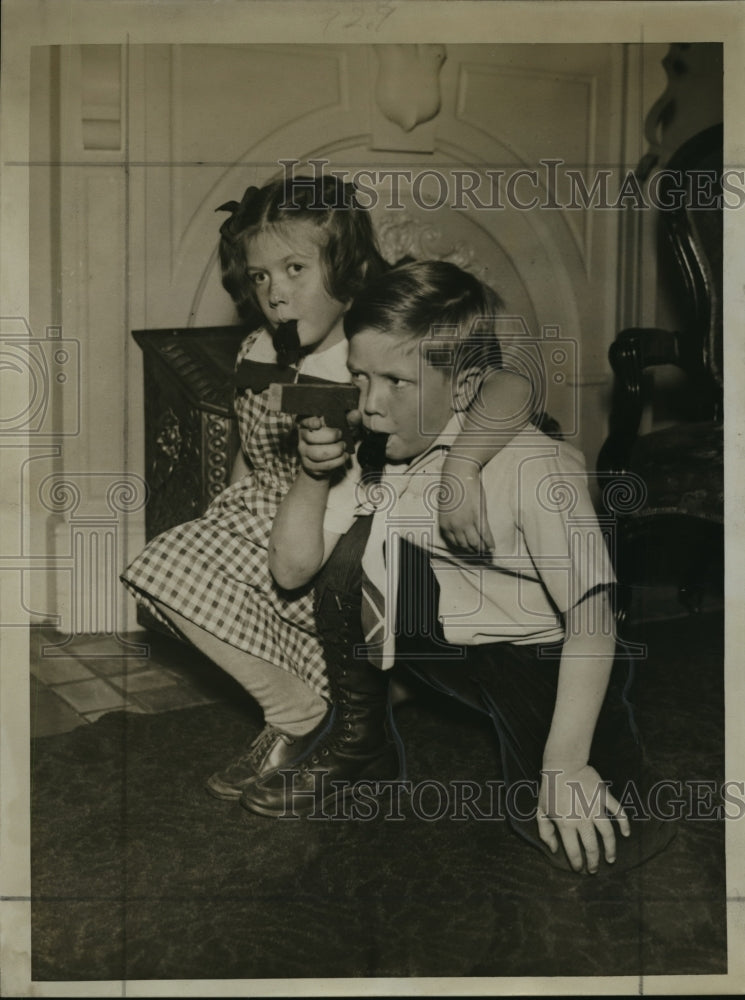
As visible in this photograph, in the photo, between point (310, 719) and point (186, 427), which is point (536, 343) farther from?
point (310, 719)

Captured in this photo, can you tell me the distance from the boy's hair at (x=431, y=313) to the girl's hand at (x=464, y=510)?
0.17 metres

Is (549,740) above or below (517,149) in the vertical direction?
below

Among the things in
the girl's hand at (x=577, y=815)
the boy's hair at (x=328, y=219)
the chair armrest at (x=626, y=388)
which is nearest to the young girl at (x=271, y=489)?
the boy's hair at (x=328, y=219)

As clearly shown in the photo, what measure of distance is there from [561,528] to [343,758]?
1.81 feet

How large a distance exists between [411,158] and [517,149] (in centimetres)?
18

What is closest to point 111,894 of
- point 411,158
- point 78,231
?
point 78,231

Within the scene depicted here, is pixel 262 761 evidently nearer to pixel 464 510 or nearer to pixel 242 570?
pixel 242 570

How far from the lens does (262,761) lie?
162cm

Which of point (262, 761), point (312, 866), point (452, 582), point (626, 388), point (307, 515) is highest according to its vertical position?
point (626, 388)

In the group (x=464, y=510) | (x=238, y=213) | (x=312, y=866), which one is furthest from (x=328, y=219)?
(x=312, y=866)

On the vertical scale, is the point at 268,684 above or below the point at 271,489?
below

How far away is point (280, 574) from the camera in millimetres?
1612

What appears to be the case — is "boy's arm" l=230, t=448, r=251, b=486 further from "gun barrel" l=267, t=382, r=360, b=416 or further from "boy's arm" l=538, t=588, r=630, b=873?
"boy's arm" l=538, t=588, r=630, b=873

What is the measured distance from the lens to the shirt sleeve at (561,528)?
1582 mm
